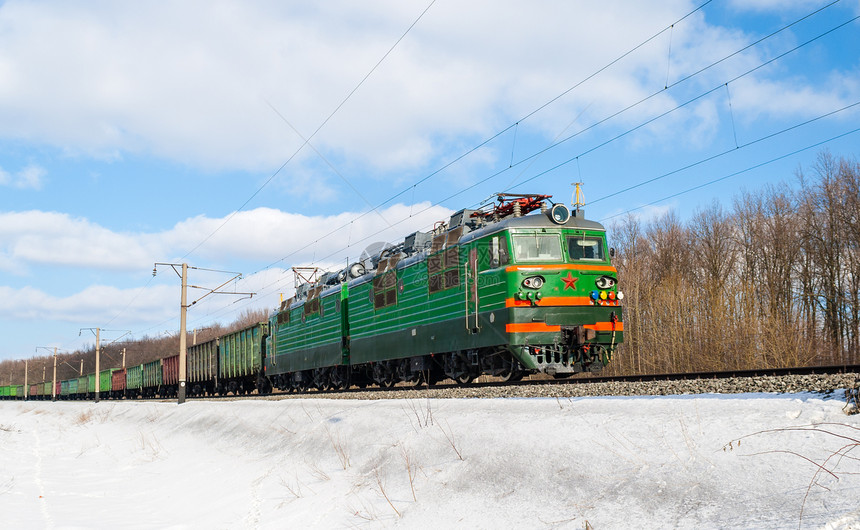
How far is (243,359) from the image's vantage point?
117ft

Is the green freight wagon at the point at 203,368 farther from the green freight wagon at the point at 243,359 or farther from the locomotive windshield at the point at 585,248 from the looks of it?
the locomotive windshield at the point at 585,248

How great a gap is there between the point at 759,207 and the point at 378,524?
132ft

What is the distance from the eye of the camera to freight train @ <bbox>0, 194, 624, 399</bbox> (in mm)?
14180

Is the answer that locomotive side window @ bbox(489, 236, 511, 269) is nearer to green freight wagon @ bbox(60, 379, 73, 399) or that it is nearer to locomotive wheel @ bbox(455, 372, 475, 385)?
locomotive wheel @ bbox(455, 372, 475, 385)

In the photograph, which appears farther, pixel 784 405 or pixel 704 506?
pixel 784 405

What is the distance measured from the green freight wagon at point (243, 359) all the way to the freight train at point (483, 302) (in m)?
10.6

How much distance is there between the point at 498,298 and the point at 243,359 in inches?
964

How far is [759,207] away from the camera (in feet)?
136

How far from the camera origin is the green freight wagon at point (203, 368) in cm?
4181

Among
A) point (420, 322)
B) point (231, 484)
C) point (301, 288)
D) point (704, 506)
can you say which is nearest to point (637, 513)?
point (704, 506)

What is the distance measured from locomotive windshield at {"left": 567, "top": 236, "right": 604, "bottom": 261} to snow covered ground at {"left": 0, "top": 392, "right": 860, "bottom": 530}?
537 centimetres

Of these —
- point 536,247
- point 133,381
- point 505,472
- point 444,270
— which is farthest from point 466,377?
point 133,381

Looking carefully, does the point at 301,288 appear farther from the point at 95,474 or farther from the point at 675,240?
the point at 675,240

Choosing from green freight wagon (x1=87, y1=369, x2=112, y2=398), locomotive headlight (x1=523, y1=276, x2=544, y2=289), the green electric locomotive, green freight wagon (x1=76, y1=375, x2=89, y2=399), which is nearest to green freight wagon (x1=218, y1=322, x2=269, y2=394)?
the green electric locomotive
